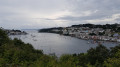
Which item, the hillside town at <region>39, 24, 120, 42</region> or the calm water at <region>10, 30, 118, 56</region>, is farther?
the hillside town at <region>39, 24, 120, 42</region>

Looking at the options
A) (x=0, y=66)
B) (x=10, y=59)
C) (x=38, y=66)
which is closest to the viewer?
(x=38, y=66)

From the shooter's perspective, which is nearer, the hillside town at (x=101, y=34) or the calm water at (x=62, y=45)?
the calm water at (x=62, y=45)

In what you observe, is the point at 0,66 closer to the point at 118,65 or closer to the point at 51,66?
the point at 51,66

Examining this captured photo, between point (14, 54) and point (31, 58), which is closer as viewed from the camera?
point (14, 54)

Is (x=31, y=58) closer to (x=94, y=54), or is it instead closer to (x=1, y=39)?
(x=1, y=39)

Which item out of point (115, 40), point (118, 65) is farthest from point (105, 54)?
point (115, 40)

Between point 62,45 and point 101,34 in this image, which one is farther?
Result: point 101,34

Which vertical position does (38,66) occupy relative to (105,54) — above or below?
above

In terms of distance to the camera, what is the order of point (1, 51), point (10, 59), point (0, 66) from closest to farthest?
point (0, 66) → point (10, 59) → point (1, 51)

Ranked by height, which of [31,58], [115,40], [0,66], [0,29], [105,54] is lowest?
[115,40]
